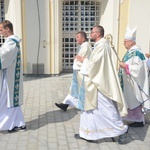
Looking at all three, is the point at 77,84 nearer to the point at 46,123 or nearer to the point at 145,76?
the point at 46,123

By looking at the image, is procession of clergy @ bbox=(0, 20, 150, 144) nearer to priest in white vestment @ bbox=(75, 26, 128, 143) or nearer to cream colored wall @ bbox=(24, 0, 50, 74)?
priest in white vestment @ bbox=(75, 26, 128, 143)

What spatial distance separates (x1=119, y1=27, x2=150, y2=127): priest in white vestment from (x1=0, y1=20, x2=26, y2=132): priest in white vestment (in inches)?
68.9

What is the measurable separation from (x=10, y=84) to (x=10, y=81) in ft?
0.16

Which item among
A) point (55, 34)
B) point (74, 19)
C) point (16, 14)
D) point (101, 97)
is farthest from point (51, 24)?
point (101, 97)

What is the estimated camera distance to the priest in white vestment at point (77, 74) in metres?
5.49

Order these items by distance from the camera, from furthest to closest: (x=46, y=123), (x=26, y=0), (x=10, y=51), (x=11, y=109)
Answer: (x=26, y=0) < (x=46, y=123) < (x=11, y=109) < (x=10, y=51)

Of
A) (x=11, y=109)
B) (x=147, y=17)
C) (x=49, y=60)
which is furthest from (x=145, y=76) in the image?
(x=49, y=60)

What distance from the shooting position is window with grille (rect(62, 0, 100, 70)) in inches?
416

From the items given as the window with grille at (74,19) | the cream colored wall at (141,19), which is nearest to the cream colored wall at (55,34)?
the window with grille at (74,19)

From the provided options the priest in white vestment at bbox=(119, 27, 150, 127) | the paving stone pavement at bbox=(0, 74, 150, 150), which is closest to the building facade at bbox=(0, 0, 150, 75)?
the paving stone pavement at bbox=(0, 74, 150, 150)

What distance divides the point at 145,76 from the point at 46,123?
2.04 metres

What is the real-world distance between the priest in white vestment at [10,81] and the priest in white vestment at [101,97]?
110 cm

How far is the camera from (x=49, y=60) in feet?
32.4

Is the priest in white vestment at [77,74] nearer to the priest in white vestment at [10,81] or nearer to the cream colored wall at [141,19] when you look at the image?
the priest in white vestment at [10,81]
